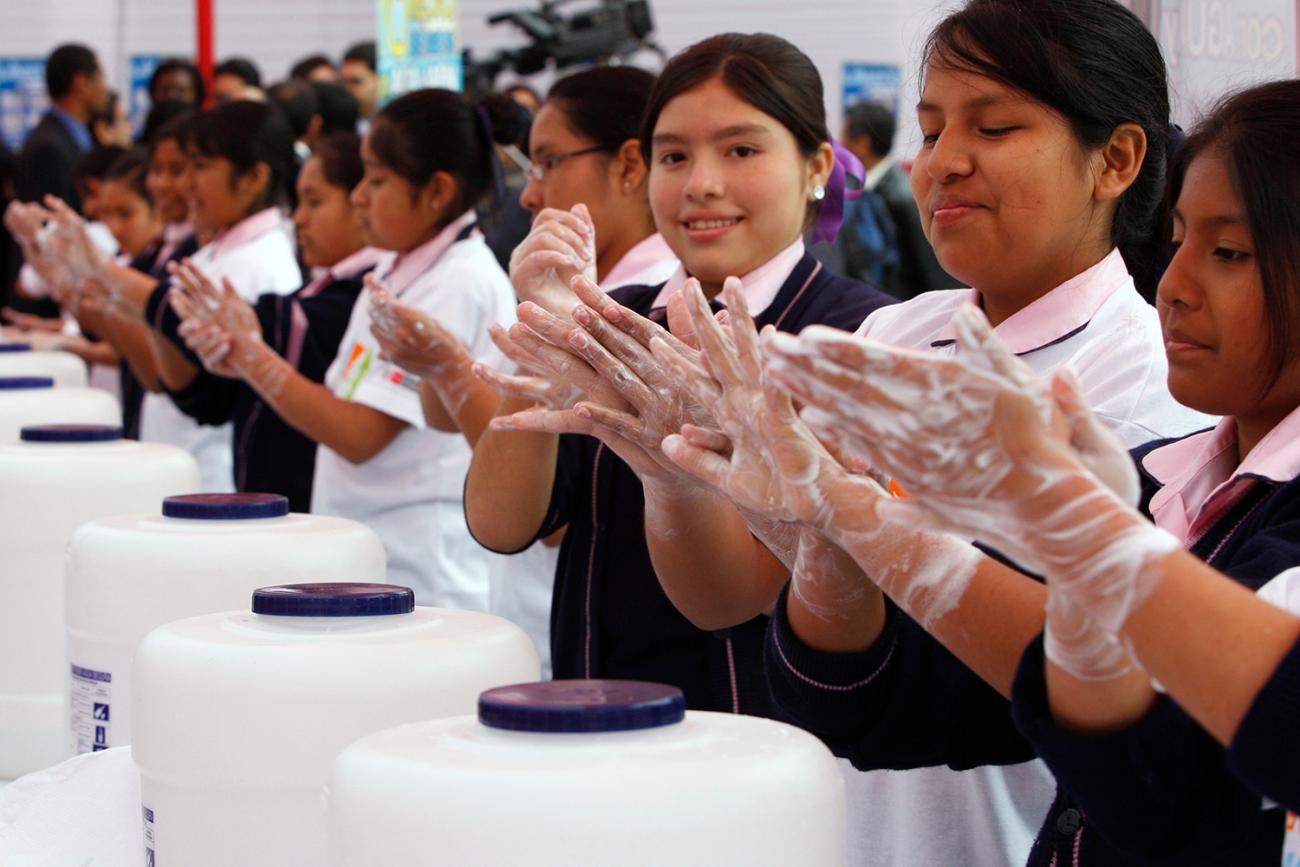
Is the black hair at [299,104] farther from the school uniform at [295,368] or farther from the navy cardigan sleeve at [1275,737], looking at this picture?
the navy cardigan sleeve at [1275,737]

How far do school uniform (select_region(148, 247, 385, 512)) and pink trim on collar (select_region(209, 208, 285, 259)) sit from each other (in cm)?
36

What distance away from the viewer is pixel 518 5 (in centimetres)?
Result: 941

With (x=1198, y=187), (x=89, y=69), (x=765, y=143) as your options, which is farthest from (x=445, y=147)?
(x=89, y=69)

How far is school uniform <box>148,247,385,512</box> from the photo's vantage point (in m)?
2.94

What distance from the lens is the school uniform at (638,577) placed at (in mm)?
1747

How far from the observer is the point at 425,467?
2.65 m

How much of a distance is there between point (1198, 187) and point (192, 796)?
800 millimetres

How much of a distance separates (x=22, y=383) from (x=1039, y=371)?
5.86 feet

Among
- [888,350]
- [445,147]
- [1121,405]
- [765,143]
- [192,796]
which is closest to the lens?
[888,350]

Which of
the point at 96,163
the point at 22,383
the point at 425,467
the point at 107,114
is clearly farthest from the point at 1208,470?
the point at 107,114

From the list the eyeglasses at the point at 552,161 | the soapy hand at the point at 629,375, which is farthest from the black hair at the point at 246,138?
the soapy hand at the point at 629,375

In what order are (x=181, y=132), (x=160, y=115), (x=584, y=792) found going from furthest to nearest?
(x=160, y=115), (x=181, y=132), (x=584, y=792)

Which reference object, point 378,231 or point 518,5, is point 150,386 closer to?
point 378,231

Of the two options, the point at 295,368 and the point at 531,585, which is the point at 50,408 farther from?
the point at 531,585
